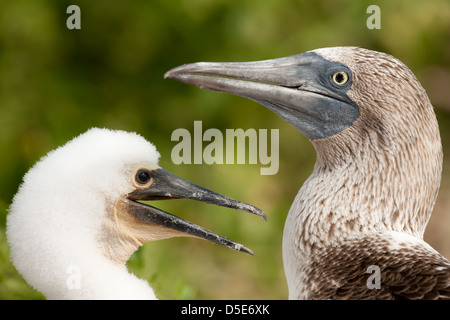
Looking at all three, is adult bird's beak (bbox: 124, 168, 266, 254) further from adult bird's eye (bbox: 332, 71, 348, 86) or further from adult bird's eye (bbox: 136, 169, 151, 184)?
adult bird's eye (bbox: 332, 71, 348, 86)

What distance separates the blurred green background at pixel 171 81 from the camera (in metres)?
3.51

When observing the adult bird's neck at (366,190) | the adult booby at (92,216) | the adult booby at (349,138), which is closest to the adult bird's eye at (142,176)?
the adult booby at (92,216)

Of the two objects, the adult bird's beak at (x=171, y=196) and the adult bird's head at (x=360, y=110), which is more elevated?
the adult bird's head at (x=360, y=110)

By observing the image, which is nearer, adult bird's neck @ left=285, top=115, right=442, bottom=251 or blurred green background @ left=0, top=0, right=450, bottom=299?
adult bird's neck @ left=285, top=115, right=442, bottom=251

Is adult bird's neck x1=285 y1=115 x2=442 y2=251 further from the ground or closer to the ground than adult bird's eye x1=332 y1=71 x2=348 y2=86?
closer to the ground

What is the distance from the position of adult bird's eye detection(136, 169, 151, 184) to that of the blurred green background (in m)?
1.58

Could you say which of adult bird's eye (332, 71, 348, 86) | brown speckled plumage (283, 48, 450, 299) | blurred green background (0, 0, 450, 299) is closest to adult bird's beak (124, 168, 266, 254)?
brown speckled plumage (283, 48, 450, 299)

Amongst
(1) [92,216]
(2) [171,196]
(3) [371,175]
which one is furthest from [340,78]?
(1) [92,216]

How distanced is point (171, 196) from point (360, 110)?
1.91 feet

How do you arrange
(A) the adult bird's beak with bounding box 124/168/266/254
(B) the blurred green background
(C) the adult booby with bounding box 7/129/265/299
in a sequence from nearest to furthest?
1. (C) the adult booby with bounding box 7/129/265/299
2. (A) the adult bird's beak with bounding box 124/168/266/254
3. (B) the blurred green background

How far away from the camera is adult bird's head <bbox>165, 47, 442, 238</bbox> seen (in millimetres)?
1981

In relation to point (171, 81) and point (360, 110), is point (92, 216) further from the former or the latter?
point (171, 81)

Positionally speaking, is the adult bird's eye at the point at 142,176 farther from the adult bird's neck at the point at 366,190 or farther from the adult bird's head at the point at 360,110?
the adult bird's neck at the point at 366,190

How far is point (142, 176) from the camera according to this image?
1.92 m
